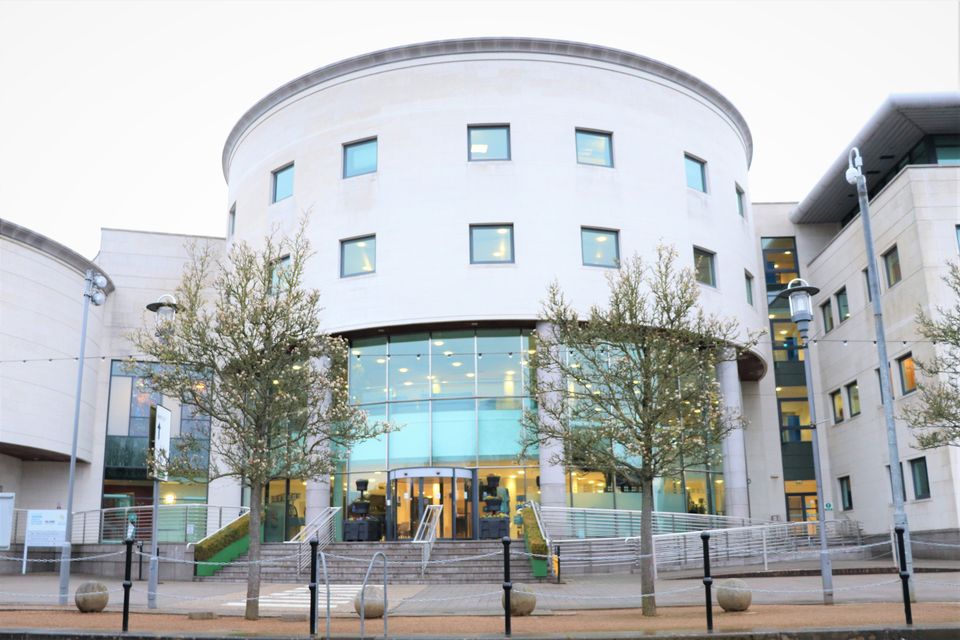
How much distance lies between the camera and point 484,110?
106ft

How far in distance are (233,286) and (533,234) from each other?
14736 mm

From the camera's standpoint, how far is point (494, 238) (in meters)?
31.0

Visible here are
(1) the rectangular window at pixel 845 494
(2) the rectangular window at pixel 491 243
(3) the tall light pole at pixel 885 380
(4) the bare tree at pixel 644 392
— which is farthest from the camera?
(1) the rectangular window at pixel 845 494

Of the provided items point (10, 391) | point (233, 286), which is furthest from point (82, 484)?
point (233, 286)

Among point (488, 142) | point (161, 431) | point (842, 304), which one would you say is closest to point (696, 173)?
point (488, 142)

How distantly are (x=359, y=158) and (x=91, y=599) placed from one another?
66.2ft

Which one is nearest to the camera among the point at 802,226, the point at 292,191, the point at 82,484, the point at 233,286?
the point at 233,286

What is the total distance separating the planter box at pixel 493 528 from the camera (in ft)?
94.9

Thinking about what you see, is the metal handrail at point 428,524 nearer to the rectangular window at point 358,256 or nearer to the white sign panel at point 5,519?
the rectangular window at point 358,256

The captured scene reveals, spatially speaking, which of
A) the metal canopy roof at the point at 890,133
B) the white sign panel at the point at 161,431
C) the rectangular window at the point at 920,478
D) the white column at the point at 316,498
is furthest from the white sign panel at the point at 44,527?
the metal canopy roof at the point at 890,133

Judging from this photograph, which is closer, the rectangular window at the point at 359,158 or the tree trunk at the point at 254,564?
the tree trunk at the point at 254,564

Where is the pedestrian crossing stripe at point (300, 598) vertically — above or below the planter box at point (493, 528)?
below

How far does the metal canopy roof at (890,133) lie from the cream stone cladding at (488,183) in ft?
19.7

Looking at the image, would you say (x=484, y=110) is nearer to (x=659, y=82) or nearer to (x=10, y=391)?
(x=659, y=82)
